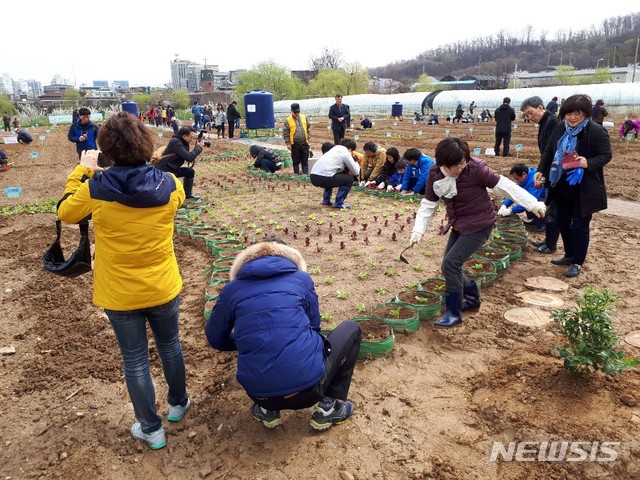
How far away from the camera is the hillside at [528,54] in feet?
288

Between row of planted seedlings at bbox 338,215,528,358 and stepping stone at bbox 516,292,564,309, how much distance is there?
1.24ft

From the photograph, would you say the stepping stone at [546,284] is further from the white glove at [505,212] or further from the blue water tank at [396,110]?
the blue water tank at [396,110]

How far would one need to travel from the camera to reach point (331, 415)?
2.62 meters

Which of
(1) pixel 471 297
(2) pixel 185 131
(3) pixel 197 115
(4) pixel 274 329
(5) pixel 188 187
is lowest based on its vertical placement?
(1) pixel 471 297

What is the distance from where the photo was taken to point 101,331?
3.98 metres

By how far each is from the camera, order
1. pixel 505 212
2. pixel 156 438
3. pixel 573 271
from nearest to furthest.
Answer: pixel 156 438
pixel 573 271
pixel 505 212

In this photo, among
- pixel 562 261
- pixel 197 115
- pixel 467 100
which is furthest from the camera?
pixel 467 100

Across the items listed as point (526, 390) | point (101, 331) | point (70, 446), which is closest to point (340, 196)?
point (101, 331)

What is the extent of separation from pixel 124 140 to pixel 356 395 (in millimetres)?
2070

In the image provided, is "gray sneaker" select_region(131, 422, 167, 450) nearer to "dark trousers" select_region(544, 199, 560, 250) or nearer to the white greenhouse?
"dark trousers" select_region(544, 199, 560, 250)

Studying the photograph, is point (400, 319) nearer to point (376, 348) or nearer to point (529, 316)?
point (376, 348)

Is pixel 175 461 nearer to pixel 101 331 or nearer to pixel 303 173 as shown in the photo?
pixel 101 331

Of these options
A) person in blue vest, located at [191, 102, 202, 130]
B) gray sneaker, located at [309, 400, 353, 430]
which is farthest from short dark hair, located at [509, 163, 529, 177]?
person in blue vest, located at [191, 102, 202, 130]

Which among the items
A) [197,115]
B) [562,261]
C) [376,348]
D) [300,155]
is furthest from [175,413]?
[197,115]
